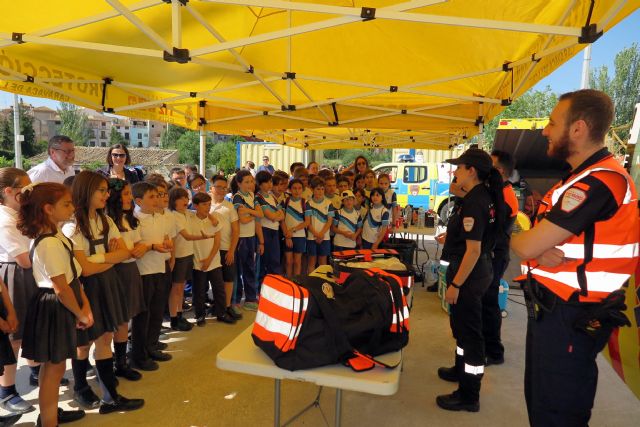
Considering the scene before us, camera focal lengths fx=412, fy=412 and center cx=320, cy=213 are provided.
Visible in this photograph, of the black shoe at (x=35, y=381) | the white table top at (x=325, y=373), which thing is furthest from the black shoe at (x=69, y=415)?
the white table top at (x=325, y=373)

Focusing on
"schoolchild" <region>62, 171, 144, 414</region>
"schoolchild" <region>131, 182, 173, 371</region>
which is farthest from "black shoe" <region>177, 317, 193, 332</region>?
"schoolchild" <region>62, 171, 144, 414</region>

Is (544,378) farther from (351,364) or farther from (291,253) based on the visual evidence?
(291,253)

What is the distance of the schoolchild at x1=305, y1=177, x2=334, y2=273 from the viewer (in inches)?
220

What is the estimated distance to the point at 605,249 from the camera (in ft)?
5.38

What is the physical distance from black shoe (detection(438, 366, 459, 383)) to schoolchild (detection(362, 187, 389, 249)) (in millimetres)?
2542

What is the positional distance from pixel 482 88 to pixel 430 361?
347 cm

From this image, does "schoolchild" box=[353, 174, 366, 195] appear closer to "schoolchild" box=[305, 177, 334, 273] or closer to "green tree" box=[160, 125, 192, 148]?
"schoolchild" box=[305, 177, 334, 273]

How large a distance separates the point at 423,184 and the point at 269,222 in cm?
912

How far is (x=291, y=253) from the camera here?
568cm

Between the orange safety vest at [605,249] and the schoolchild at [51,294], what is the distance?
2485 mm

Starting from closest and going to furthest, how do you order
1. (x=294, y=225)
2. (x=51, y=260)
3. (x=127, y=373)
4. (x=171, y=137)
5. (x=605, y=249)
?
(x=605, y=249), (x=51, y=260), (x=127, y=373), (x=294, y=225), (x=171, y=137)

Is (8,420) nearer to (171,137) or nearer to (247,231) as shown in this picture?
(247,231)

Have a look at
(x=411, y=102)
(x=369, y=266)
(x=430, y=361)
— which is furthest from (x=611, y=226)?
(x=411, y=102)

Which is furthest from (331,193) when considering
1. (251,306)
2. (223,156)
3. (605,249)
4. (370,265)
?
(223,156)
